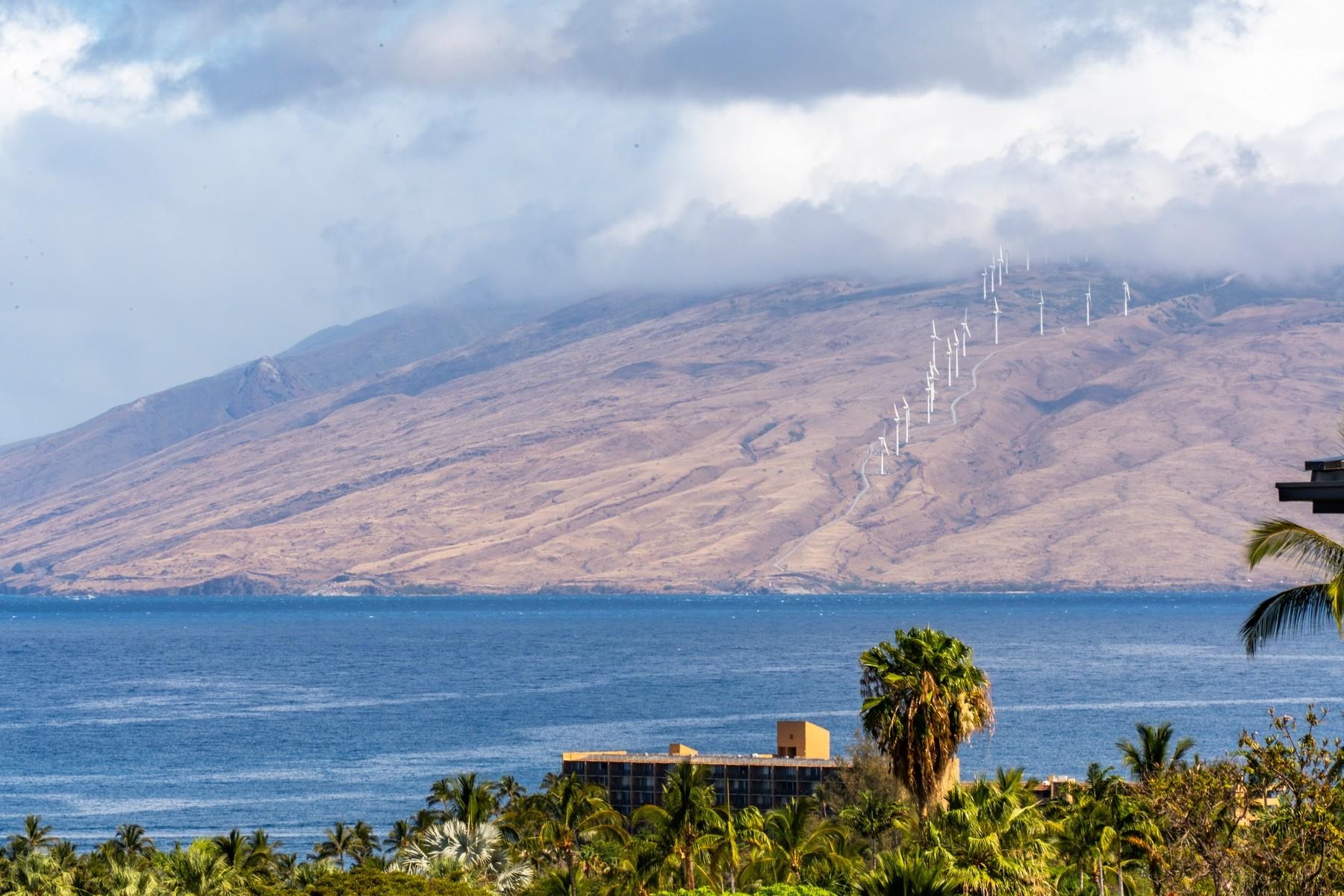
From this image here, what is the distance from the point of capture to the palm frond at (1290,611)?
21.5 m

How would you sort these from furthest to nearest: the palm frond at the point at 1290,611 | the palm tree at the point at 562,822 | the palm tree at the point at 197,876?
1. the palm tree at the point at 562,822
2. the palm tree at the point at 197,876
3. the palm frond at the point at 1290,611

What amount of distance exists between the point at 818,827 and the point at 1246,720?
136550 mm

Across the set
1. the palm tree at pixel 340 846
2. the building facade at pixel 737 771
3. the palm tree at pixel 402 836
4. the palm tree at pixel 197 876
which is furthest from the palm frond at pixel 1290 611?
the palm tree at pixel 340 846

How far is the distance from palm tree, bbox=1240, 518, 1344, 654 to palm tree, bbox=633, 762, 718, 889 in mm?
35637

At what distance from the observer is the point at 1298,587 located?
72.3ft

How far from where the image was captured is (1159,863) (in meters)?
50.1

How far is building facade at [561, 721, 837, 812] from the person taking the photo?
10212cm

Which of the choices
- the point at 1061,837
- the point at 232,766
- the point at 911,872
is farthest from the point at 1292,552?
the point at 232,766

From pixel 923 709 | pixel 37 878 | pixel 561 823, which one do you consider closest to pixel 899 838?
pixel 561 823

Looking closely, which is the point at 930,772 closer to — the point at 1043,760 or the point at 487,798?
the point at 487,798

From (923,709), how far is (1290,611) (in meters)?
23.6

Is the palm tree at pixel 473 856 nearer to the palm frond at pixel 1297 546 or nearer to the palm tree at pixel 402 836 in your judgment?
the palm tree at pixel 402 836

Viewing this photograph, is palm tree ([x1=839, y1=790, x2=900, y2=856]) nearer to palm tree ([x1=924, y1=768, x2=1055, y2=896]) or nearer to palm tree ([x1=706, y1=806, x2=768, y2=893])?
palm tree ([x1=706, y1=806, x2=768, y2=893])

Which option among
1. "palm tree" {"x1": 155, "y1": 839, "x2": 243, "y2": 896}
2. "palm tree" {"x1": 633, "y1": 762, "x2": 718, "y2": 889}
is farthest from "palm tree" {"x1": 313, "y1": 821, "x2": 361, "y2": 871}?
"palm tree" {"x1": 633, "y1": 762, "x2": 718, "y2": 889}
